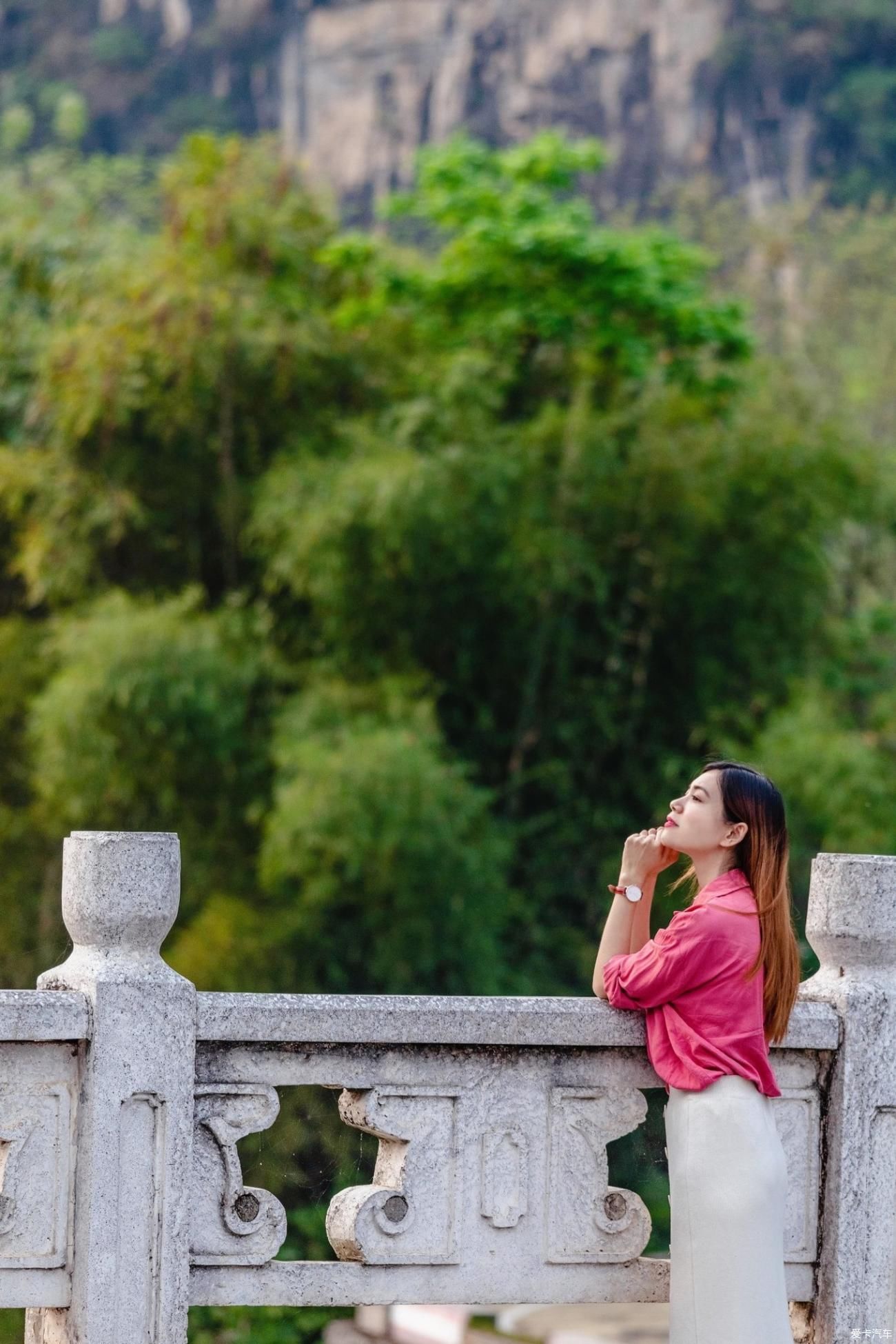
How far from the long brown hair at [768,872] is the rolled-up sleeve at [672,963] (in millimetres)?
91

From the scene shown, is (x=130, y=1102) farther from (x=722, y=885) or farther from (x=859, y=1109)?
(x=859, y=1109)

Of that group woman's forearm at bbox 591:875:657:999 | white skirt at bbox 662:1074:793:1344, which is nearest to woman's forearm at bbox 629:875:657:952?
woman's forearm at bbox 591:875:657:999

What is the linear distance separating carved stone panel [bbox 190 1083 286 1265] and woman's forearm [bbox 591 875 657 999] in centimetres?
53

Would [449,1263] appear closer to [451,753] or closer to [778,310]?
[451,753]

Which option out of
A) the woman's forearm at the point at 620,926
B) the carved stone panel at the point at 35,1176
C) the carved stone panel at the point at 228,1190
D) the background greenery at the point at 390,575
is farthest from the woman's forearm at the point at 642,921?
the background greenery at the point at 390,575

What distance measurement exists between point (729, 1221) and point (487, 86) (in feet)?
82.1

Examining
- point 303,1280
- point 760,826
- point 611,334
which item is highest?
point 611,334

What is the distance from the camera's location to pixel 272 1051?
8.41 feet

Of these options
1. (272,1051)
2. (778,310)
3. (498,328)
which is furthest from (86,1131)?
(778,310)

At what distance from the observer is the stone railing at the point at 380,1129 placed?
2.45m

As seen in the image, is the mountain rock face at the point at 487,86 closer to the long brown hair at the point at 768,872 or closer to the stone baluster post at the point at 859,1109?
the stone baluster post at the point at 859,1109

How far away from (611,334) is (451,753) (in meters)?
2.15

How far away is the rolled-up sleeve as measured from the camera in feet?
7.97

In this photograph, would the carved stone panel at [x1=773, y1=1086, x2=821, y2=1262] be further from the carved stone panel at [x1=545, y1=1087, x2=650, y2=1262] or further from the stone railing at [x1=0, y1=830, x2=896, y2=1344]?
the carved stone panel at [x1=545, y1=1087, x2=650, y2=1262]
